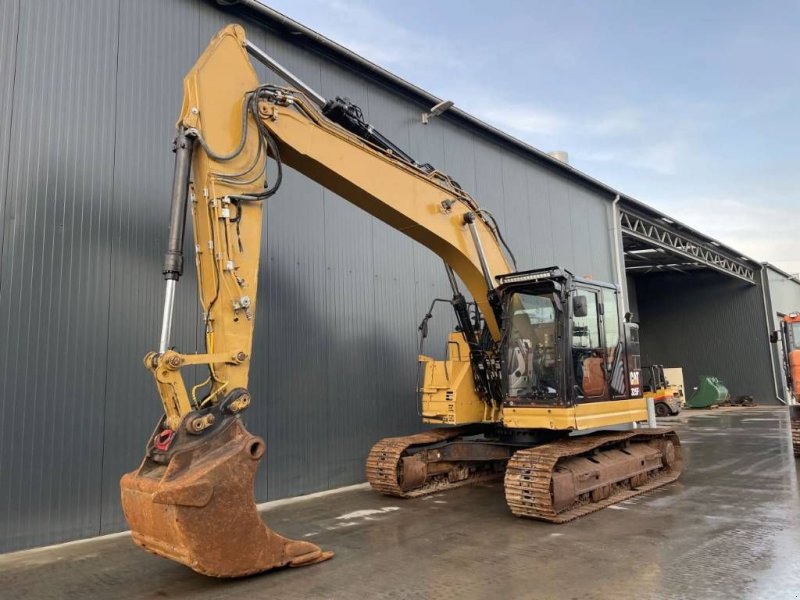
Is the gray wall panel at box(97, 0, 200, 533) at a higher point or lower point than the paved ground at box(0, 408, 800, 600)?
higher

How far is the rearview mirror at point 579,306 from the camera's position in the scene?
7336 millimetres

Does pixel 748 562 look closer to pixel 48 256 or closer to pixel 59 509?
pixel 59 509

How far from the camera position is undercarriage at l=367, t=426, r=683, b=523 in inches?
267

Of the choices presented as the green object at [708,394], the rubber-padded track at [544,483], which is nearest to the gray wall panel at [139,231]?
the rubber-padded track at [544,483]

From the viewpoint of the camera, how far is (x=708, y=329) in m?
29.7

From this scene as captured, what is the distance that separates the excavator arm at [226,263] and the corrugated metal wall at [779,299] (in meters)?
26.5

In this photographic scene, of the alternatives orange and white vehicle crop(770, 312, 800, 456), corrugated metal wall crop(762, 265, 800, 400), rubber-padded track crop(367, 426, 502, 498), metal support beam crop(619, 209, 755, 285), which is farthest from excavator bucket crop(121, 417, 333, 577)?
corrugated metal wall crop(762, 265, 800, 400)

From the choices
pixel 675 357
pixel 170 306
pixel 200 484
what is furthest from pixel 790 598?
pixel 675 357

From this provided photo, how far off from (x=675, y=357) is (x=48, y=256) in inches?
1189

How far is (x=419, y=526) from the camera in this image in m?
6.75

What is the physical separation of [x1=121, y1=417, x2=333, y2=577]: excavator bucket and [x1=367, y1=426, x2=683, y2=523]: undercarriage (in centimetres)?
325

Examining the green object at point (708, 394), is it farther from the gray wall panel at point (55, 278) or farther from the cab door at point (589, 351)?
the gray wall panel at point (55, 278)

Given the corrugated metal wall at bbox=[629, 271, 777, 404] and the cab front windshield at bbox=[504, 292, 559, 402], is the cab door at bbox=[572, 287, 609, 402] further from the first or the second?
the corrugated metal wall at bbox=[629, 271, 777, 404]

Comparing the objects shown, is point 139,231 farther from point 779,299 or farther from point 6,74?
point 779,299
